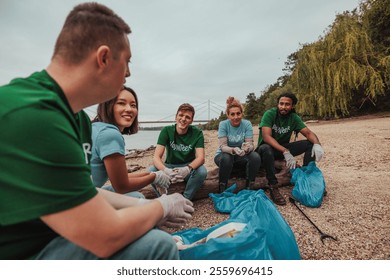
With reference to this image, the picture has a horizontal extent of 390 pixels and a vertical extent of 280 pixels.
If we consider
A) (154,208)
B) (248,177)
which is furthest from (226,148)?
(154,208)

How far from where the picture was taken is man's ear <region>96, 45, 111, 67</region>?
2.60 feet

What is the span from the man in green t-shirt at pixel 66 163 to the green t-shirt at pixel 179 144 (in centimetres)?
187

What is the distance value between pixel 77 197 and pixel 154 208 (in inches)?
12.0

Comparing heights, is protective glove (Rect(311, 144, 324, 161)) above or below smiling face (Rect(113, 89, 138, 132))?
below

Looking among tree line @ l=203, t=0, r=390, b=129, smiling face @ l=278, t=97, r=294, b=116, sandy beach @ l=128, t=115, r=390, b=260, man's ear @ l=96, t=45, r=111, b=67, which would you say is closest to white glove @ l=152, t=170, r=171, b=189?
sandy beach @ l=128, t=115, r=390, b=260

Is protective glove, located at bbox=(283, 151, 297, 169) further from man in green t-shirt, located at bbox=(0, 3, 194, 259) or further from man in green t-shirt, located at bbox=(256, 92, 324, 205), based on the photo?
man in green t-shirt, located at bbox=(0, 3, 194, 259)

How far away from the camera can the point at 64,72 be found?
0.77m

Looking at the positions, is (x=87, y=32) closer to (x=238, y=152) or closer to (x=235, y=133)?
(x=238, y=152)

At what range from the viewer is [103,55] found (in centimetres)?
80

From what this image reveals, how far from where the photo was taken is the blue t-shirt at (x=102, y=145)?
151 cm

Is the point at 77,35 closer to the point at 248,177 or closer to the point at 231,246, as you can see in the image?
the point at 231,246

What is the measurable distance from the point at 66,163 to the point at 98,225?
20cm

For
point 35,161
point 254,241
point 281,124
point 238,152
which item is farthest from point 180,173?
point 35,161

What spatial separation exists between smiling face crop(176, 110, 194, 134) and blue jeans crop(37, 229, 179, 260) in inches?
78.0
